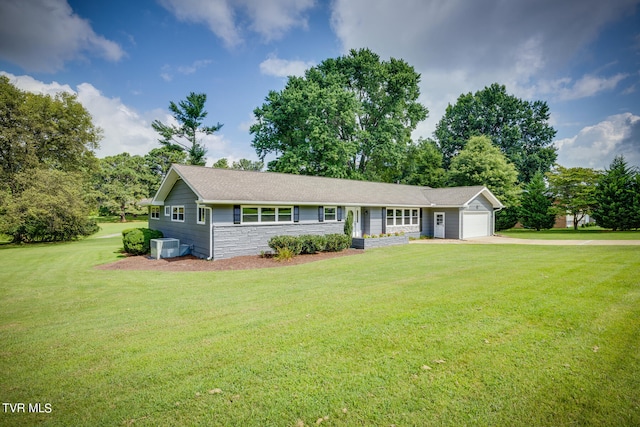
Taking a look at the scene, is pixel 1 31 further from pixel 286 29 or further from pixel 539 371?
pixel 539 371

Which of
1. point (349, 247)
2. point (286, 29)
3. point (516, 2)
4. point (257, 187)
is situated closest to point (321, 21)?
point (286, 29)

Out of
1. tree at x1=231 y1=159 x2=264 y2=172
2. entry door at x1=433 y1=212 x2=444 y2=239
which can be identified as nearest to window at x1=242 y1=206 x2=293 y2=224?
entry door at x1=433 y1=212 x2=444 y2=239

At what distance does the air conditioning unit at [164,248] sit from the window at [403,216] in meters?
14.7

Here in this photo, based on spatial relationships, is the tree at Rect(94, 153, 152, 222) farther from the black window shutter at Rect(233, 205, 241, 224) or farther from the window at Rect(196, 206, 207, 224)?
the black window shutter at Rect(233, 205, 241, 224)

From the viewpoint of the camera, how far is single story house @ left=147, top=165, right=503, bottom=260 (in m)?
14.3

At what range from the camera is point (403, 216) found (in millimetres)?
23250

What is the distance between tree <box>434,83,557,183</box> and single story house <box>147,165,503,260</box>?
77.6ft

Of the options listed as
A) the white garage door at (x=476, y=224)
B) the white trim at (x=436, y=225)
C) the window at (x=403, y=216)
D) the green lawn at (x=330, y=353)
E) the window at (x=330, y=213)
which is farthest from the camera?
the white trim at (x=436, y=225)

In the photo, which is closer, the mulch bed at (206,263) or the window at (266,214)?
the mulch bed at (206,263)

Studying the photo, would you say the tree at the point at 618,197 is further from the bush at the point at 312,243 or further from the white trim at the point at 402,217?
the bush at the point at 312,243

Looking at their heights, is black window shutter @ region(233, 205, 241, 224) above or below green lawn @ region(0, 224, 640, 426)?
above

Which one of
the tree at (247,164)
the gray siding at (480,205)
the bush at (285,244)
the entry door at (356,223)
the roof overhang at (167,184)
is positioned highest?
the tree at (247,164)

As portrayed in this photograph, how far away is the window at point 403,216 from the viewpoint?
73.5ft

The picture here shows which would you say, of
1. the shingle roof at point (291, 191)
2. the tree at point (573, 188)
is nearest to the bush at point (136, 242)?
the shingle roof at point (291, 191)
